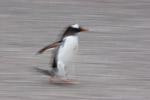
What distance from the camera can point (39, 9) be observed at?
11258mm

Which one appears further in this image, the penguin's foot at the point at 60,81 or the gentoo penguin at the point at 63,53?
the penguin's foot at the point at 60,81

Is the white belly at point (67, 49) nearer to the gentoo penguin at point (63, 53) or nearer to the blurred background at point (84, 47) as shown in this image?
the gentoo penguin at point (63, 53)

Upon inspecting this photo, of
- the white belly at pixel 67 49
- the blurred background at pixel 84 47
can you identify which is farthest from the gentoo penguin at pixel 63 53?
the blurred background at pixel 84 47

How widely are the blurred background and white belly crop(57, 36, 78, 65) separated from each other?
1.21 ft

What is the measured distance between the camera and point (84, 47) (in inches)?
330

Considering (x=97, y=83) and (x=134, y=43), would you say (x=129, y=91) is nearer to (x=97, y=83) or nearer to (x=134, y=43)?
(x=97, y=83)

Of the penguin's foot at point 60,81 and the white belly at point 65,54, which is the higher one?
the white belly at point 65,54

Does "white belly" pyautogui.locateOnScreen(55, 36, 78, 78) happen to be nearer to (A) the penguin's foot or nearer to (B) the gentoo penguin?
(B) the gentoo penguin

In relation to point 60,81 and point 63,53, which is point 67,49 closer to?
point 63,53

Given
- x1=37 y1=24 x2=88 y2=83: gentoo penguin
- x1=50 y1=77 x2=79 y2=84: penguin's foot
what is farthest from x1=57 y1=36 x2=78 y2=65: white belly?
x1=50 y1=77 x2=79 y2=84: penguin's foot

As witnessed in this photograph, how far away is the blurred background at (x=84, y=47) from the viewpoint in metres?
5.95

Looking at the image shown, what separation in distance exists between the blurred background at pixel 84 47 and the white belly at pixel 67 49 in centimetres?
37

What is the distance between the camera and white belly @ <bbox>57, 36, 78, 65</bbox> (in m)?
6.01

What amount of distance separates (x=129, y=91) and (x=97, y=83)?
0.52m
